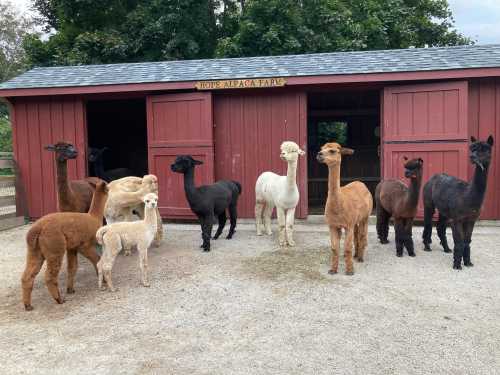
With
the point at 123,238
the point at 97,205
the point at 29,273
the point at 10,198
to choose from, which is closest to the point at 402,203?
the point at 123,238

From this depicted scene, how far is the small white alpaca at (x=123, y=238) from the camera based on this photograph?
13.8ft

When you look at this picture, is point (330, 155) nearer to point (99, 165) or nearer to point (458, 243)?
point (458, 243)

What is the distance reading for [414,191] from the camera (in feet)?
16.4

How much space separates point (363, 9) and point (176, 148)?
44.5 feet

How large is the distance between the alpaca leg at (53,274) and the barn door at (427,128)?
5.71m

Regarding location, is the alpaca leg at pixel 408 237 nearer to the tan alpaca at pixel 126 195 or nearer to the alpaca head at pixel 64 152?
the tan alpaca at pixel 126 195

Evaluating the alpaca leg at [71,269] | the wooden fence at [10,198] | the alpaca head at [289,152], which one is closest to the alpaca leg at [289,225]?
the alpaca head at [289,152]

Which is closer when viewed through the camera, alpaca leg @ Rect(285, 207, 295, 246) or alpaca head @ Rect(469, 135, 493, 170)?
alpaca head @ Rect(469, 135, 493, 170)

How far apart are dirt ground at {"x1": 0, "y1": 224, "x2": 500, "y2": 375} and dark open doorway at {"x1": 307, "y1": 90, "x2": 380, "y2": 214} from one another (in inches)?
262

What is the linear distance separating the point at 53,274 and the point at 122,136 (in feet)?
32.1

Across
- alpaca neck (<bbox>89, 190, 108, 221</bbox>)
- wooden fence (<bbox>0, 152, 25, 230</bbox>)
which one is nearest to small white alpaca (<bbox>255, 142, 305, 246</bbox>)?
alpaca neck (<bbox>89, 190, 108, 221</bbox>)

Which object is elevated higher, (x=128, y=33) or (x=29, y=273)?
(x=128, y=33)

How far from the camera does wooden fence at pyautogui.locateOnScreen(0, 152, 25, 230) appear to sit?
792 cm

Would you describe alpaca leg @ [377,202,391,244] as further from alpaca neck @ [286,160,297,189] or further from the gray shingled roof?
the gray shingled roof
